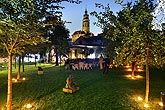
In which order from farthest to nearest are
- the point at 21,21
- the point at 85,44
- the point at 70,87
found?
the point at 85,44 → the point at 70,87 → the point at 21,21

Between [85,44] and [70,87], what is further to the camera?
[85,44]

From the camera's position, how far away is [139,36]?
611 inches

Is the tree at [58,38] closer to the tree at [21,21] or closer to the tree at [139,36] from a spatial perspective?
the tree at [21,21]

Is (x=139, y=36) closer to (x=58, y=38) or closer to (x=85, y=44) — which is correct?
(x=58, y=38)

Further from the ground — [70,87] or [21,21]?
[21,21]

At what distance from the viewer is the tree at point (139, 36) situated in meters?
15.6

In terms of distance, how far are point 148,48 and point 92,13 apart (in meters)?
5.14

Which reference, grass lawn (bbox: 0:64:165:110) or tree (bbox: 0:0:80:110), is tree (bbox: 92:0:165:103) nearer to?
grass lawn (bbox: 0:64:165:110)

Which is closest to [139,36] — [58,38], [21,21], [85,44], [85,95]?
[85,95]

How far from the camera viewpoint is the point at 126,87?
20125mm

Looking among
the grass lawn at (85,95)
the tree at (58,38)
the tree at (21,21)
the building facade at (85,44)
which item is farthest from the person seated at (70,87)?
the building facade at (85,44)

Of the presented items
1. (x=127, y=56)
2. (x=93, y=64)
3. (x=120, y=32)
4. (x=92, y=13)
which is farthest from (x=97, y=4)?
(x=93, y=64)

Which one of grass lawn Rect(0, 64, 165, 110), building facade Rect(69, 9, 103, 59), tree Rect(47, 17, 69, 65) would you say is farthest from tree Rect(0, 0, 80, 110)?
building facade Rect(69, 9, 103, 59)

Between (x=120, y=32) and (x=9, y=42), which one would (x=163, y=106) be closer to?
(x=120, y=32)
